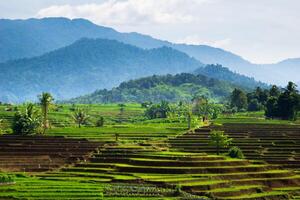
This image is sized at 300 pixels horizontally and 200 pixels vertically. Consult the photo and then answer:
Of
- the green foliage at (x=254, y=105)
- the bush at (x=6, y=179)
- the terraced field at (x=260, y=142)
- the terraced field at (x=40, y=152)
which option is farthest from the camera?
the green foliage at (x=254, y=105)

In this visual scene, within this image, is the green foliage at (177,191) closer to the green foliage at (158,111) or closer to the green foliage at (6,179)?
the green foliage at (6,179)

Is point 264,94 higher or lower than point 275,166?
higher

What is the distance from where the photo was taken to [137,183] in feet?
202

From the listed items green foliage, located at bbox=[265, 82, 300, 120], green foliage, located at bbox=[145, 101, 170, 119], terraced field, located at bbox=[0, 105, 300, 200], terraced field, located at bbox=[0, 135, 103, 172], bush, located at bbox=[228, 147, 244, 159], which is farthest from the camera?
green foliage, located at bbox=[145, 101, 170, 119]

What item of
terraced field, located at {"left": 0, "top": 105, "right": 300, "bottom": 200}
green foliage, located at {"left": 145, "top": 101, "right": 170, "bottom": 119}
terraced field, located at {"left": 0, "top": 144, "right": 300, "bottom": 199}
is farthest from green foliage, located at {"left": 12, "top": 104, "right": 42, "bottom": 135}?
green foliage, located at {"left": 145, "top": 101, "right": 170, "bottom": 119}

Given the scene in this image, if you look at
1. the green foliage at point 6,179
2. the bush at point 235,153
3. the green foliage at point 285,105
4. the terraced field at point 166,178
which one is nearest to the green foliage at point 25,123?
the terraced field at point 166,178

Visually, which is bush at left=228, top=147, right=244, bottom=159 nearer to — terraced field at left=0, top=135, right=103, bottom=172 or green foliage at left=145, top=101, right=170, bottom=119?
terraced field at left=0, top=135, right=103, bottom=172

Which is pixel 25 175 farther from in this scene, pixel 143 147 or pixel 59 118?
pixel 59 118

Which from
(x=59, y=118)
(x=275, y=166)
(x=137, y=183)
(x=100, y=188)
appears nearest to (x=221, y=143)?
(x=275, y=166)

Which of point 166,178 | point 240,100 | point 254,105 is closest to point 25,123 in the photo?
point 166,178

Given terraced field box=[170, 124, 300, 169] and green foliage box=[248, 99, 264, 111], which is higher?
green foliage box=[248, 99, 264, 111]

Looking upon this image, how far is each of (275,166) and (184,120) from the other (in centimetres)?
6814

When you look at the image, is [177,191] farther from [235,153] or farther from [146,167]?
[235,153]

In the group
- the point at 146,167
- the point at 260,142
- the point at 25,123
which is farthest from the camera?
the point at 25,123
